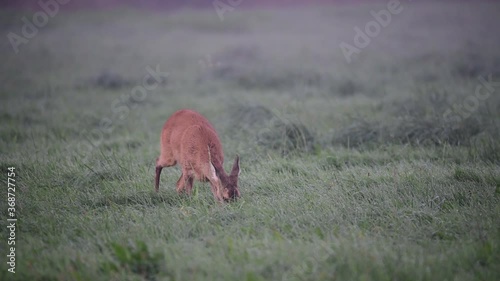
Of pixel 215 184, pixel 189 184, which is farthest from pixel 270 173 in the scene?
pixel 215 184

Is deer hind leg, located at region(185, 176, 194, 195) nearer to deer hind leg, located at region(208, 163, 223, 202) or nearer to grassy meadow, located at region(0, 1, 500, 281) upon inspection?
grassy meadow, located at region(0, 1, 500, 281)

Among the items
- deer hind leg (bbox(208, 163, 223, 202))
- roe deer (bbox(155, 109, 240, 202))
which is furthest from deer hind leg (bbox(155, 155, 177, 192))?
deer hind leg (bbox(208, 163, 223, 202))

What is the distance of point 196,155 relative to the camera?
6.11 meters

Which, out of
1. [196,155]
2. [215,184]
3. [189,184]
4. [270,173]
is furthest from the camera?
[270,173]

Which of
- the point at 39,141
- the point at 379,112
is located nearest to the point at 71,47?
the point at 39,141

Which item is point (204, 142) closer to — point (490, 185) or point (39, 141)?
point (490, 185)

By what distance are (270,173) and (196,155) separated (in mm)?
1311

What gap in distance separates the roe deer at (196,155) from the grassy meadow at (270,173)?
208 millimetres

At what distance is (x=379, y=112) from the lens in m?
10.4

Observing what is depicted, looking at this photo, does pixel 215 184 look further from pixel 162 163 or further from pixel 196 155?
pixel 162 163

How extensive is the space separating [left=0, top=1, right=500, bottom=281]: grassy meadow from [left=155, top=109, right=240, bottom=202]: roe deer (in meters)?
0.21

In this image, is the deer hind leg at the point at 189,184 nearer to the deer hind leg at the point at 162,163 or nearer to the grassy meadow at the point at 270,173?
the grassy meadow at the point at 270,173

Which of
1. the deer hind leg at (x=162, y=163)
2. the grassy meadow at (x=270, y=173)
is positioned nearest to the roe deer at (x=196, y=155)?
the deer hind leg at (x=162, y=163)

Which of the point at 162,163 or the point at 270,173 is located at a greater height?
the point at 162,163
